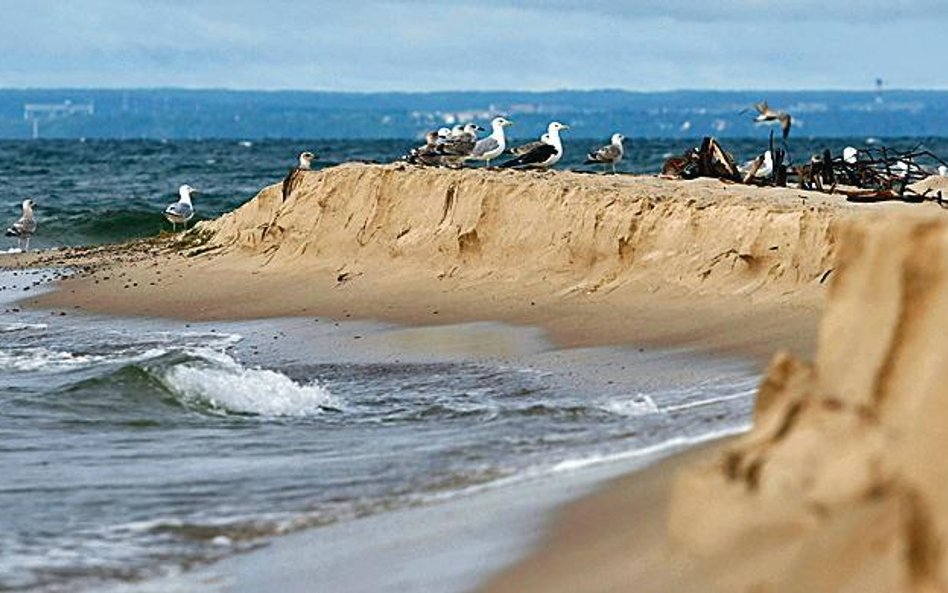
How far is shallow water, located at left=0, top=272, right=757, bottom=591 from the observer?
8.47m

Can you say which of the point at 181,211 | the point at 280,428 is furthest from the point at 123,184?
the point at 280,428

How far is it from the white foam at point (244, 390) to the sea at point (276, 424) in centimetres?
2

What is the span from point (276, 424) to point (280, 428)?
215mm

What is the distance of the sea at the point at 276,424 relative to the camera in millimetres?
8453

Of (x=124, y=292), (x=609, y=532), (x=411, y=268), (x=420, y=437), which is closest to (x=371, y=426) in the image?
(x=420, y=437)

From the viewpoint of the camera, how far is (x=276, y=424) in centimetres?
1176

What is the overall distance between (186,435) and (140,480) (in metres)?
1.78

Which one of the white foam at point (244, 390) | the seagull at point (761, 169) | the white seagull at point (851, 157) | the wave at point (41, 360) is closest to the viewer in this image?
the white foam at point (244, 390)

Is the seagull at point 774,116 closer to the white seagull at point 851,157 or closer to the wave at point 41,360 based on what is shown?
the white seagull at point 851,157

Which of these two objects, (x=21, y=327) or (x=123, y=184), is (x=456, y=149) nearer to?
(x=21, y=327)

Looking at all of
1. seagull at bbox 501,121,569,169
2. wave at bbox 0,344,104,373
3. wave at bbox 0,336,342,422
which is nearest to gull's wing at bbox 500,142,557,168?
seagull at bbox 501,121,569,169

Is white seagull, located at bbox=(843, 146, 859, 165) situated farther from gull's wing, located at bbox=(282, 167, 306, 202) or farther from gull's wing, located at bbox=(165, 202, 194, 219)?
gull's wing, located at bbox=(165, 202, 194, 219)

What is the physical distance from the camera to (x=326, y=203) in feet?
69.5

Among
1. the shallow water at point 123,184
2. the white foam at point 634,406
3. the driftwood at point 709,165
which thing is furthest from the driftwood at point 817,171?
the shallow water at point 123,184
